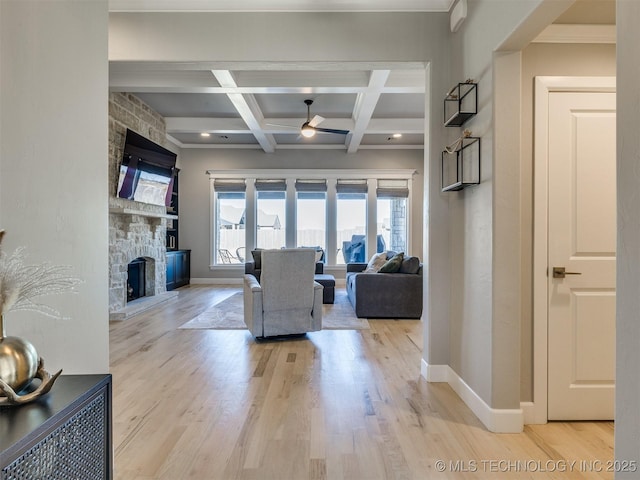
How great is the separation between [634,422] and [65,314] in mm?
2087

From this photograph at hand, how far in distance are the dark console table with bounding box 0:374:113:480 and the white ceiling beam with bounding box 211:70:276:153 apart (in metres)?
3.83

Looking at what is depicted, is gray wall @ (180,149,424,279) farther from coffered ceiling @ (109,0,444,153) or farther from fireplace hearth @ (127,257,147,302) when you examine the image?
fireplace hearth @ (127,257,147,302)

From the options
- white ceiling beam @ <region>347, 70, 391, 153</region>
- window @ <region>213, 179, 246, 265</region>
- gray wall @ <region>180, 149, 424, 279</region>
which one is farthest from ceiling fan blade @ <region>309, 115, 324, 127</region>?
window @ <region>213, 179, 246, 265</region>

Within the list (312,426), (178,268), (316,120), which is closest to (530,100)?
(312,426)

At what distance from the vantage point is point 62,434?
1018 mm

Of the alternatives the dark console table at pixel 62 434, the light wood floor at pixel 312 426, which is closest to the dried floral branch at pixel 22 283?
the dark console table at pixel 62 434

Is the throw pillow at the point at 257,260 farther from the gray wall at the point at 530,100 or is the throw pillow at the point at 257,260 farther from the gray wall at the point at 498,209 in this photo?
the gray wall at the point at 530,100

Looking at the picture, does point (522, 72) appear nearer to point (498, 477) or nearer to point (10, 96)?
point (498, 477)

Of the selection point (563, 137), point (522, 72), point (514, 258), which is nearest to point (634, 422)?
point (514, 258)

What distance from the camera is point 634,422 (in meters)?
1.12

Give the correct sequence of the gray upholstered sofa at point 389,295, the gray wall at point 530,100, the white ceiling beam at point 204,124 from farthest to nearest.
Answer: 1. the white ceiling beam at point 204,124
2. the gray upholstered sofa at point 389,295
3. the gray wall at point 530,100

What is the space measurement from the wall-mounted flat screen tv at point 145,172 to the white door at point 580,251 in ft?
17.3

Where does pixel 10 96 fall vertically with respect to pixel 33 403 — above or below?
above

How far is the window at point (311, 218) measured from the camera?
8427 millimetres
